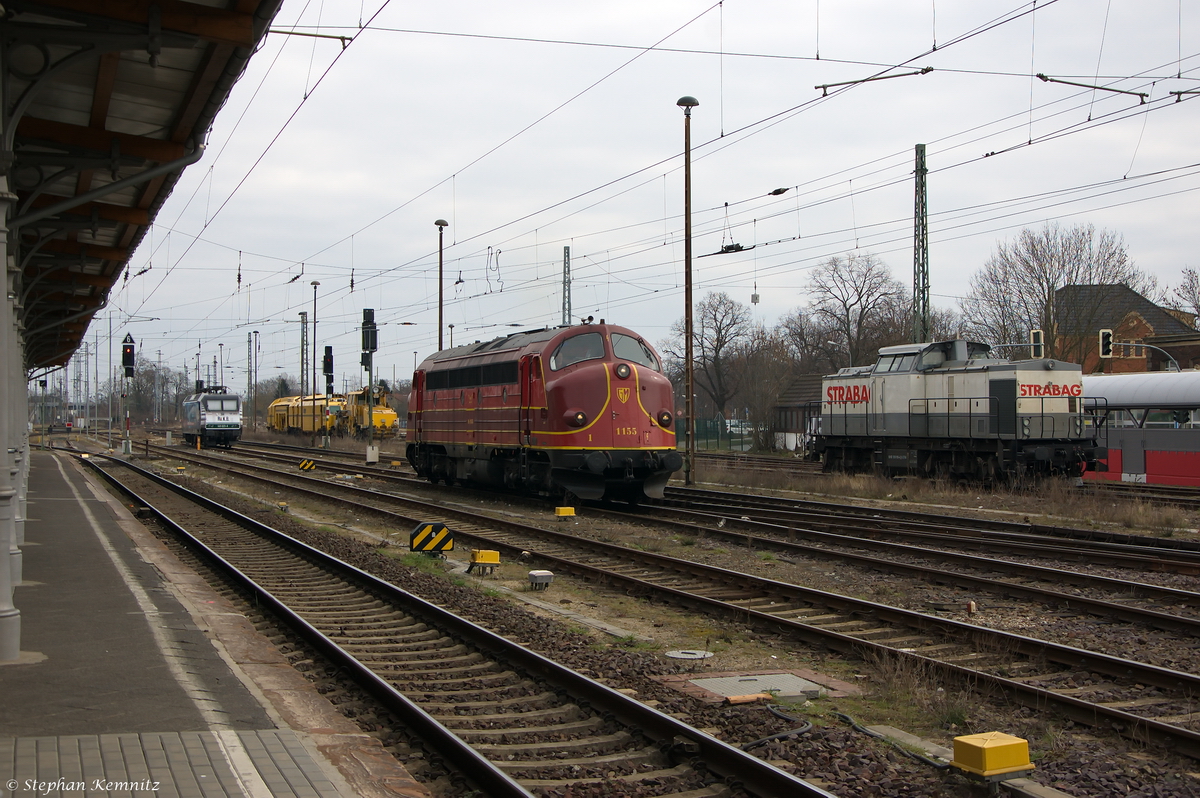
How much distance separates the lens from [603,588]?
11.6m

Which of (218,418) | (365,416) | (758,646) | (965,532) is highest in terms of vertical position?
(365,416)

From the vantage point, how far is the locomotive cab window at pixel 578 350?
755 inches

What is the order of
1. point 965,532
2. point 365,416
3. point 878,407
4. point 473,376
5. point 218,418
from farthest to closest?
point 365,416 < point 218,418 < point 878,407 < point 473,376 < point 965,532

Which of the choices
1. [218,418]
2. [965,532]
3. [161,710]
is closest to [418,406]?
[965,532]

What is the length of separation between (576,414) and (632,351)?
228cm

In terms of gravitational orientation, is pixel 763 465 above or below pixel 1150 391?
below

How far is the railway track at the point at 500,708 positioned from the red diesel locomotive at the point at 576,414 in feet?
25.5

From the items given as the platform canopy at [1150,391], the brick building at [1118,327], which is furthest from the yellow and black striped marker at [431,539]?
the brick building at [1118,327]

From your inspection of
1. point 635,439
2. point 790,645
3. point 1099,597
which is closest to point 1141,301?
point 635,439

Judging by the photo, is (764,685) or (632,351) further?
(632,351)

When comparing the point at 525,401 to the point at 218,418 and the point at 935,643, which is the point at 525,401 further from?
the point at 218,418

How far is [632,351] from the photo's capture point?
20.1m

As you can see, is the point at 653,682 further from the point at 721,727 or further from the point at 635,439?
the point at 635,439

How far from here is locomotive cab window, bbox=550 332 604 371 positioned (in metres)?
19.2
